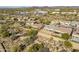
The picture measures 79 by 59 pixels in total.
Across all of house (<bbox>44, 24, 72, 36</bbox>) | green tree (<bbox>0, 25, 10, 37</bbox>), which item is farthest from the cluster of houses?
green tree (<bbox>0, 25, 10, 37</bbox>)

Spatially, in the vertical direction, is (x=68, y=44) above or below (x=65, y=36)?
below

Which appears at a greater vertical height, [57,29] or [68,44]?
[57,29]

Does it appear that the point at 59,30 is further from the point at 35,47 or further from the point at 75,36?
the point at 35,47

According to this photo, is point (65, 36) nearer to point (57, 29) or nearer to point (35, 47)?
point (57, 29)

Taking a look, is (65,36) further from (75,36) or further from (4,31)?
(4,31)

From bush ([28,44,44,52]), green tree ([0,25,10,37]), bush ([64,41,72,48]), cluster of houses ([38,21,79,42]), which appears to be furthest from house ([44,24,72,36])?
green tree ([0,25,10,37])

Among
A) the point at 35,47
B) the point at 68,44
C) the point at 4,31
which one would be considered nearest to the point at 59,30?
the point at 68,44

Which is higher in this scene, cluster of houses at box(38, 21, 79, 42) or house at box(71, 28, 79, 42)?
cluster of houses at box(38, 21, 79, 42)

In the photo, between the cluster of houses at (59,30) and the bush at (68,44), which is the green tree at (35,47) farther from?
the bush at (68,44)

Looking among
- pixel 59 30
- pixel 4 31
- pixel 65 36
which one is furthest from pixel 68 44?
pixel 4 31

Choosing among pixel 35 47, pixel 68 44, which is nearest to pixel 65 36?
pixel 68 44

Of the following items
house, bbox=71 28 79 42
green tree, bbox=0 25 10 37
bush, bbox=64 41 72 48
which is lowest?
bush, bbox=64 41 72 48

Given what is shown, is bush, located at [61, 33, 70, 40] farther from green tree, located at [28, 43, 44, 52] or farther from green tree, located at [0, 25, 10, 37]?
green tree, located at [0, 25, 10, 37]
